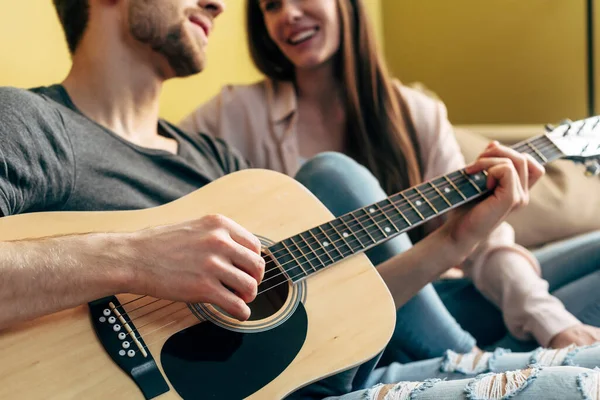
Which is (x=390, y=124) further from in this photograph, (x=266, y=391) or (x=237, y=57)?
(x=266, y=391)

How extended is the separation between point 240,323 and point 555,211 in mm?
1200

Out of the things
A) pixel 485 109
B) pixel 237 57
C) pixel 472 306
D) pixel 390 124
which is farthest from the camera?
pixel 485 109

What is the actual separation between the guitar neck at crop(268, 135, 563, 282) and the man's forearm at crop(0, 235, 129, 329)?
8.8 inches

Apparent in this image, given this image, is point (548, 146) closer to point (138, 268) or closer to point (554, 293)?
point (554, 293)

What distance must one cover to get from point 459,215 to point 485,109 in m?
1.56

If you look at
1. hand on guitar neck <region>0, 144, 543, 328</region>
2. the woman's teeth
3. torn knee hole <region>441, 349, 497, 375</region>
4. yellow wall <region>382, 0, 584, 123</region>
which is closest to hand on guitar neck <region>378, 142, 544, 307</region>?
torn knee hole <region>441, 349, 497, 375</region>

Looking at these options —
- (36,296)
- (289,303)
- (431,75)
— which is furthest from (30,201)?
(431,75)

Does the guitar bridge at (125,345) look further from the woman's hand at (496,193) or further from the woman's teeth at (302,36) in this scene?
the woman's teeth at (302,36)

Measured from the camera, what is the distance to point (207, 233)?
2.52ft

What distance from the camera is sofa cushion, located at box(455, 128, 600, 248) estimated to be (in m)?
1.69

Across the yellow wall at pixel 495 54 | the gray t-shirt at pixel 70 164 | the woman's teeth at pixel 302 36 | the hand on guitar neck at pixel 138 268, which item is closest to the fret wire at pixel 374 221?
the hand on guitar neck at pixel 138 268

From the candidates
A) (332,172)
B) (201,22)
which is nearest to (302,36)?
A: (201,22)

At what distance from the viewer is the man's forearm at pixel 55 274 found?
2.24 ft

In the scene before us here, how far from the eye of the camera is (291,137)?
4.88ft
